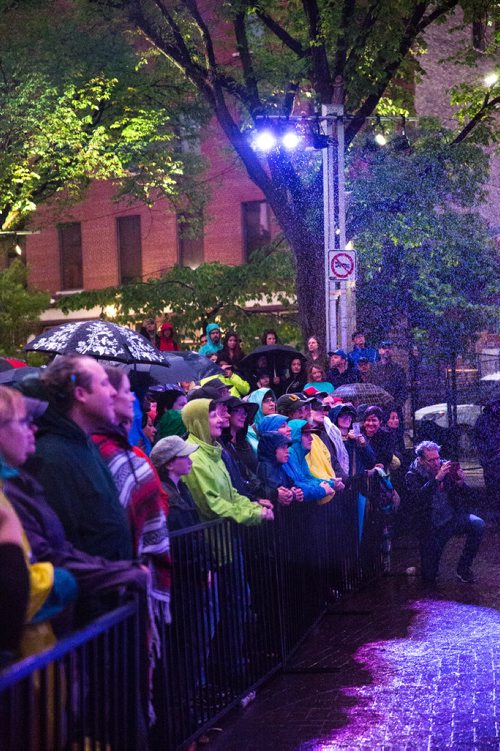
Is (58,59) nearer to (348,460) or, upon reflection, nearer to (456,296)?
(456,296)

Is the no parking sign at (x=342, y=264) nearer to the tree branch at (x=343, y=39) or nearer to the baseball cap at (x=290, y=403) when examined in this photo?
the tree branch at (x=343, y=39)

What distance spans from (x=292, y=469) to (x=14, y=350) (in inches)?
848

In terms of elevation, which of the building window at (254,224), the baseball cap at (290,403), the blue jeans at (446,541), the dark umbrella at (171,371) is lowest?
the blue jeans at (446,541)

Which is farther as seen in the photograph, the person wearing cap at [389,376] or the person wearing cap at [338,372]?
the person wearing cap at [389,376]

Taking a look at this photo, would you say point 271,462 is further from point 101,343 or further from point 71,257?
point 71,257

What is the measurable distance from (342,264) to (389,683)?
10.5 meters

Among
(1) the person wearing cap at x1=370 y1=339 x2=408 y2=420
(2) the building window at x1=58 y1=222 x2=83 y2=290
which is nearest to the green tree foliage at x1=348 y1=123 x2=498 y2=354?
(1) the person wearing cap at x1=370 y1=339 x2=408 y2=420

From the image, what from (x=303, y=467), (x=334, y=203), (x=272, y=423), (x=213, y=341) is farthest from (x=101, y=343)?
(x=334, y=203)

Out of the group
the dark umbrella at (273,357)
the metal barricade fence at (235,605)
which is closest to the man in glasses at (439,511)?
the metal barricade fence at (235,605)

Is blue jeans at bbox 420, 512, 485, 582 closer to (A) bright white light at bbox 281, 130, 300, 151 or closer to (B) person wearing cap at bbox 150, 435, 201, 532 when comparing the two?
(B) person wearing cap at bbox 150, 435, 201, 532

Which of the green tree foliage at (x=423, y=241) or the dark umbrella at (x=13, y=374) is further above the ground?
the green tree foliage at (x=423, y=241)

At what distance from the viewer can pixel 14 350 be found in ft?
97.9

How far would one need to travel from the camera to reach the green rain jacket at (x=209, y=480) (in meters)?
7.12

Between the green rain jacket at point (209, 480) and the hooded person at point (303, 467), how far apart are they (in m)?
1.61
